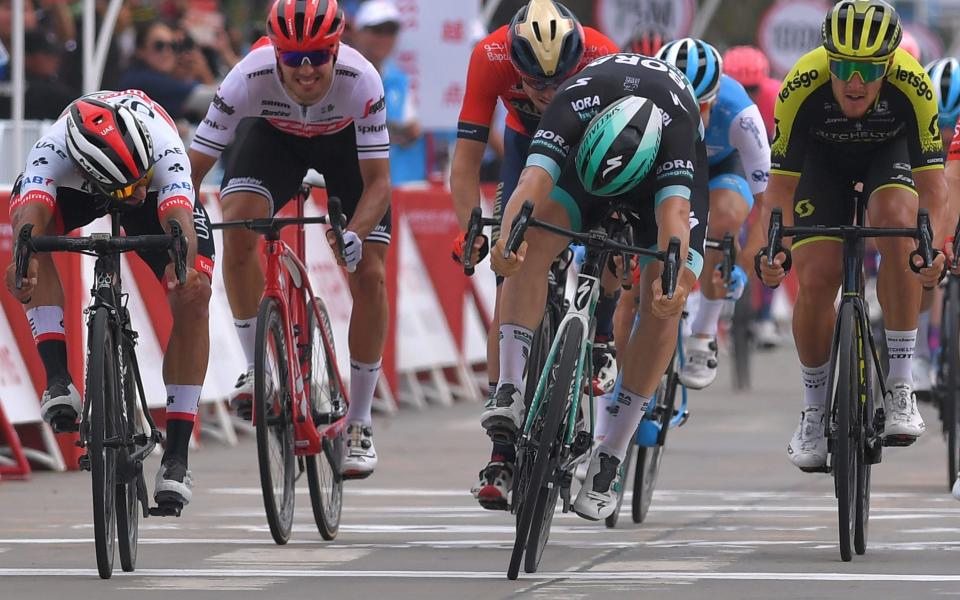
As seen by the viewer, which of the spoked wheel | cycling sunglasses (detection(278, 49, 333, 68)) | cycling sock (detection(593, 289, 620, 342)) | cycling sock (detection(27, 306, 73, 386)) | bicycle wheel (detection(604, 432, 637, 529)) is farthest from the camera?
the spoked wheel

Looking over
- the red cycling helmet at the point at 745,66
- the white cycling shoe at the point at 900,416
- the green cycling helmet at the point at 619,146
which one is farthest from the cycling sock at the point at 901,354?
the red cycling helmet at the point at 745,66

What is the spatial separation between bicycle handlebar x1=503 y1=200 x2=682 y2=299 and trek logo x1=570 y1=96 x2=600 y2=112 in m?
0.50

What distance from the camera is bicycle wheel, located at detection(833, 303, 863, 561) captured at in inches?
328

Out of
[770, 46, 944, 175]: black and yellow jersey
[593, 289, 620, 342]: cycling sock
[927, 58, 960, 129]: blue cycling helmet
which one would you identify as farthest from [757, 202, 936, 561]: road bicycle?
[927, 58, 960, 129]: blue cycling helmet

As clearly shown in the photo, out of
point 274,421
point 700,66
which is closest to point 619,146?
point 274,421

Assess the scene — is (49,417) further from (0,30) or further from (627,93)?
(0,30)

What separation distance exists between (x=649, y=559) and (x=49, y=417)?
2380 millimetres

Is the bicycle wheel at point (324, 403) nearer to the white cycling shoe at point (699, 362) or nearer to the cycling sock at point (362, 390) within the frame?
the cycling sock at point (362, 390)

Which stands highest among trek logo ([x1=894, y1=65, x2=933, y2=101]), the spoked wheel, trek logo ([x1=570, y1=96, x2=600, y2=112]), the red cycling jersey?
trek logo ([x1=894, y1=65, x2=933, y2=101])

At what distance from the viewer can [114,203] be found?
8398mm

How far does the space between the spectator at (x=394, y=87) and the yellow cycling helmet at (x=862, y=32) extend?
22.7 feet

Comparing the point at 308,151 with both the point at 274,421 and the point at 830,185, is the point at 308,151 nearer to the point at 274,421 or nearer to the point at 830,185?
the point at 274,421

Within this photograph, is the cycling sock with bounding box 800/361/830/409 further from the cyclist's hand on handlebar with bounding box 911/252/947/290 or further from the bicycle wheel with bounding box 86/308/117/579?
the bicycle wheel with bounding box 86/308/117/579

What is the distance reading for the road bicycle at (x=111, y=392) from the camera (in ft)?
25.7
